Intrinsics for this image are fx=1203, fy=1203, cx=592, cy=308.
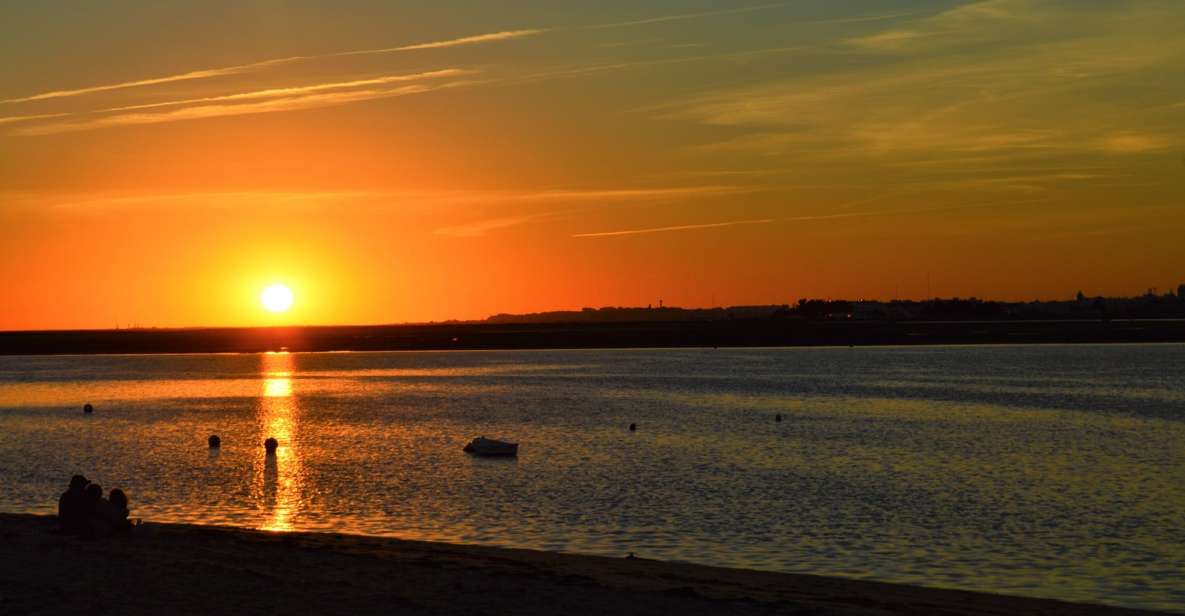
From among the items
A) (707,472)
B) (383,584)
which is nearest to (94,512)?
(383,584)

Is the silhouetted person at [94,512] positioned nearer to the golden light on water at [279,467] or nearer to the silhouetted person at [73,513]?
the silhouetted person at [73,513]

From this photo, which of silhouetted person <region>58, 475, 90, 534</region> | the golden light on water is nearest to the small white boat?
the golden light on water

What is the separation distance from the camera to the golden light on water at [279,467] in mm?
35125

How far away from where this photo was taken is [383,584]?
20297 mm

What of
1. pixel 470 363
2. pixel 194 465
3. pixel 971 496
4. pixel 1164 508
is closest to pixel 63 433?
pixel 194 465

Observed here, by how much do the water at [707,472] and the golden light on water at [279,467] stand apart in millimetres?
226

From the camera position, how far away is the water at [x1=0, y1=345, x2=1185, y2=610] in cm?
2809

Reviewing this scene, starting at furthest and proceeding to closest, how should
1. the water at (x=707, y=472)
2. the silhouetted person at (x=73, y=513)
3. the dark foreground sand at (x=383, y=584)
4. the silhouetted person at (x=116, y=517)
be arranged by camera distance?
the water at (x=707, y=472)
the silhouetted person at (x=116, y=517)
the silhouetted person at (x=73, y=513)
the dark foreground sand at (x=383, y=584)

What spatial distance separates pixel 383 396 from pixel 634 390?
21.7 meters

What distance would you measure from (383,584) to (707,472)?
2512cm

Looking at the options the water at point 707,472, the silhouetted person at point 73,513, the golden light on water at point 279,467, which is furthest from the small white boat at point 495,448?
the silhouetted person at point 73,513

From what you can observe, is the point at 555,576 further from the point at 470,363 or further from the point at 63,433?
the point at 470,363

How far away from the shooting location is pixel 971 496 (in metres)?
37.7

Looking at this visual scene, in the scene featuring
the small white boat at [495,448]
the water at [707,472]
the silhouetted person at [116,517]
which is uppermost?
the silhouetted person at [116,517]
